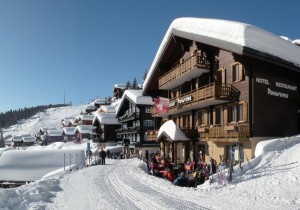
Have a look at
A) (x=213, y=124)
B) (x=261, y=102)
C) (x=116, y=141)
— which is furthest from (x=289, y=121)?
(x=116, y=141)

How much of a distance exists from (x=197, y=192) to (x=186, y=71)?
15.3 meters

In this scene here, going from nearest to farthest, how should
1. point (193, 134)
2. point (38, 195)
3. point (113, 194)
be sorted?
point (38, 195), point (113, 194), point (193, 134)

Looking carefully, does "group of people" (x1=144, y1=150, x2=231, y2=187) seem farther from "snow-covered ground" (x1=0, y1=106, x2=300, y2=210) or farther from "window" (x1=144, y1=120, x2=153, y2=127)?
"window" (x1=144, y1=120, x2=153, y2=127)

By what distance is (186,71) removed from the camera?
28672mm

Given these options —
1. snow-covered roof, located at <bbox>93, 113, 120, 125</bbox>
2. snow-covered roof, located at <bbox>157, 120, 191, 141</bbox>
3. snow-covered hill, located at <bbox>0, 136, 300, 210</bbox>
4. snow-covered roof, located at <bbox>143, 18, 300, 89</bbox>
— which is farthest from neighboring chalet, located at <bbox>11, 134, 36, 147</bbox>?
snow-covered hill, located at <bbox>0, 136, 300, 210</bbox>

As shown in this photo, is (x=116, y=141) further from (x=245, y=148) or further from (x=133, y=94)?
(x=245, y=148)

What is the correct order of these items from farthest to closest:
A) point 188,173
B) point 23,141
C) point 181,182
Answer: point 23,141, point 188,173, point 181,182

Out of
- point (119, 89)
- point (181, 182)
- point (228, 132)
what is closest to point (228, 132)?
point (228, 132)

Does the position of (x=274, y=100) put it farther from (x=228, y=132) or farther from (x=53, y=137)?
(x=53, y=137)

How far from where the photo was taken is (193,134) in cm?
2998

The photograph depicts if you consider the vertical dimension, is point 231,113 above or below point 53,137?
above

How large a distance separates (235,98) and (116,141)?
55.4 m

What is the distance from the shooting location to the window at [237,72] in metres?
23.1

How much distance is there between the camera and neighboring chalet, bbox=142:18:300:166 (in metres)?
21.7
